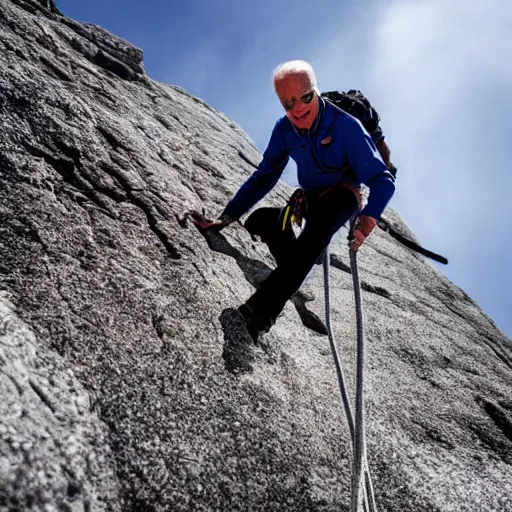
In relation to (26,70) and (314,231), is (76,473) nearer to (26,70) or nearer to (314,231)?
(314,231)

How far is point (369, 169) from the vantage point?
12.5ft

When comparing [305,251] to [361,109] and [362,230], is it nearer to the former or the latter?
[362,230]

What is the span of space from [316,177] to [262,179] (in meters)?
0.75

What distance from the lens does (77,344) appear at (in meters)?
2.79

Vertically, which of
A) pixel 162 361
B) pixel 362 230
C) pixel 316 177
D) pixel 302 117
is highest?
pixel 302 117

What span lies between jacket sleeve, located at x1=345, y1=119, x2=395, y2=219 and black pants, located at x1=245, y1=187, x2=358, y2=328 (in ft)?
1.02

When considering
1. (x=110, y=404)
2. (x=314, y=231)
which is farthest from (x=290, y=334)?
(x=110, y=404)

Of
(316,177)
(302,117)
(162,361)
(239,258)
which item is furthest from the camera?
(239,258)

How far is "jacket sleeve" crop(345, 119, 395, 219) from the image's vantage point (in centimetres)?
372

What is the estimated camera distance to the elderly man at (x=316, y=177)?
3.74 m

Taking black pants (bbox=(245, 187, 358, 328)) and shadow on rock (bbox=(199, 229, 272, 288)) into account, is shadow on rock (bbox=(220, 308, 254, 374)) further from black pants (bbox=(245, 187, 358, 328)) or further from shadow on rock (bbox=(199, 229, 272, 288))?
shadow on rock (bbox=(199, 229, 272, 288))

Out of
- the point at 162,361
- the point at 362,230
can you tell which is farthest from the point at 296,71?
the point at 162,361

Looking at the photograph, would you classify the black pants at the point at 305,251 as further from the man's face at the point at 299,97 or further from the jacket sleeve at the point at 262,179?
the man's face at the point at 299,97

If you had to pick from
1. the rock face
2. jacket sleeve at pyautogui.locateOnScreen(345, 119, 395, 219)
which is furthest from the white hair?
the rock face
